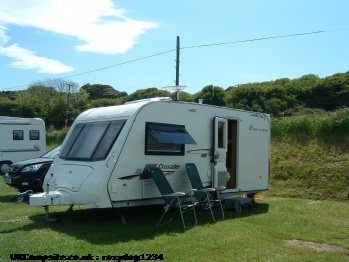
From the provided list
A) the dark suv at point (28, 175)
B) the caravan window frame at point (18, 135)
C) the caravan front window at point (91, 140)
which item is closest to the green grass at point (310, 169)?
the caravan front window at point (91, 140)

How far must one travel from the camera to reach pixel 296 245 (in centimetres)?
663

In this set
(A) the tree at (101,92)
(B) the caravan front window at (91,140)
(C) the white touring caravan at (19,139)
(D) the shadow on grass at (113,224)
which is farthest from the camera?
(A) the tree at (101,92)

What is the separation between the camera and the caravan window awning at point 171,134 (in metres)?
8.13

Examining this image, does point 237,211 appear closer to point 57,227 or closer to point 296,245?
point 296,245

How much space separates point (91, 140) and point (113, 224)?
1.70 m

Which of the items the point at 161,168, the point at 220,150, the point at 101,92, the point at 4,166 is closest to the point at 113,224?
the point at 161,168

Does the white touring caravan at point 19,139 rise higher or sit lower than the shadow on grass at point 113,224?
higher

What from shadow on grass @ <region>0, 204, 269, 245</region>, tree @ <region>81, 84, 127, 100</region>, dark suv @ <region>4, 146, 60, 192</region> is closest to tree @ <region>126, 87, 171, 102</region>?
tree @ <region>81, 84, 127, 100</region>

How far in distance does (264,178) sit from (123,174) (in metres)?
4.79

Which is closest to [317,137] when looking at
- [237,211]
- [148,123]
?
[237,211]

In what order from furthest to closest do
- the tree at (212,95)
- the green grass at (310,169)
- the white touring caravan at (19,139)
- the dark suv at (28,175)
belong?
the tree at (212,95) → the white touring caravan at (19,139) → the green grass at (310,169) → the dark suv at (28,175)

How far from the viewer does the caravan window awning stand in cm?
813

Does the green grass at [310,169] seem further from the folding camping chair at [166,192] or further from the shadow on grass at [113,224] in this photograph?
the folding camping chair at [166,192]

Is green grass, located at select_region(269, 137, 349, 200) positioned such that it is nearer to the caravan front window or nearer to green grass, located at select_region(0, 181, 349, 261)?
green grass, located at select_region(0, 181, 349, 261)
